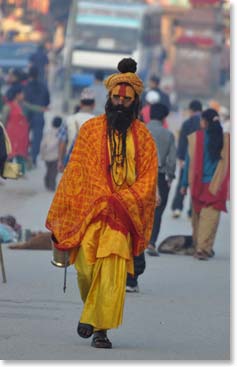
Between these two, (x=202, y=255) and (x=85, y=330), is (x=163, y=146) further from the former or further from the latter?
(x=85, y=330)

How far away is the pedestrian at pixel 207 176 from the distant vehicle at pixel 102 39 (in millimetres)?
28271

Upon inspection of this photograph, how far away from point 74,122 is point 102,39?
29.3 m

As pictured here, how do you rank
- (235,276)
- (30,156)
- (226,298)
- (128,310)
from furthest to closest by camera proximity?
(30,156) < (226,298) < (128,310) < (235,276)

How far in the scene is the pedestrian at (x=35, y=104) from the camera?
81.8ft

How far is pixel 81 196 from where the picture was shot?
8875 mm

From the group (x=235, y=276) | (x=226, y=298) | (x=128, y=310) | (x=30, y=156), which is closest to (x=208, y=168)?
(x=226, y=298)

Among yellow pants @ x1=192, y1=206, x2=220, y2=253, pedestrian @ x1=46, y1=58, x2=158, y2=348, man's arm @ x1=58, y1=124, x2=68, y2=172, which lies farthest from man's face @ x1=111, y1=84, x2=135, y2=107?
man's arm @ x1=58, y1=124, x2=68, y2=172

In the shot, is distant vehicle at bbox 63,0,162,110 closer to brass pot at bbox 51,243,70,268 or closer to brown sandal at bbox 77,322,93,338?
brass pot at bbox 51,243,70,268

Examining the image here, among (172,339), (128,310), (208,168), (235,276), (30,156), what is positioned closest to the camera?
(235,276)

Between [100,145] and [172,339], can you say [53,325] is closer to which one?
[172,339]

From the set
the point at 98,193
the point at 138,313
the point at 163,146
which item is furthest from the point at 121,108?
the point at 163,146

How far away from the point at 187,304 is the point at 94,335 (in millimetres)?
2565

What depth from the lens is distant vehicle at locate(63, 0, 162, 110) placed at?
4419 cm

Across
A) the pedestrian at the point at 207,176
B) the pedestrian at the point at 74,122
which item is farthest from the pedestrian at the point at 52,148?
the pedestrian at the point at 207,176
